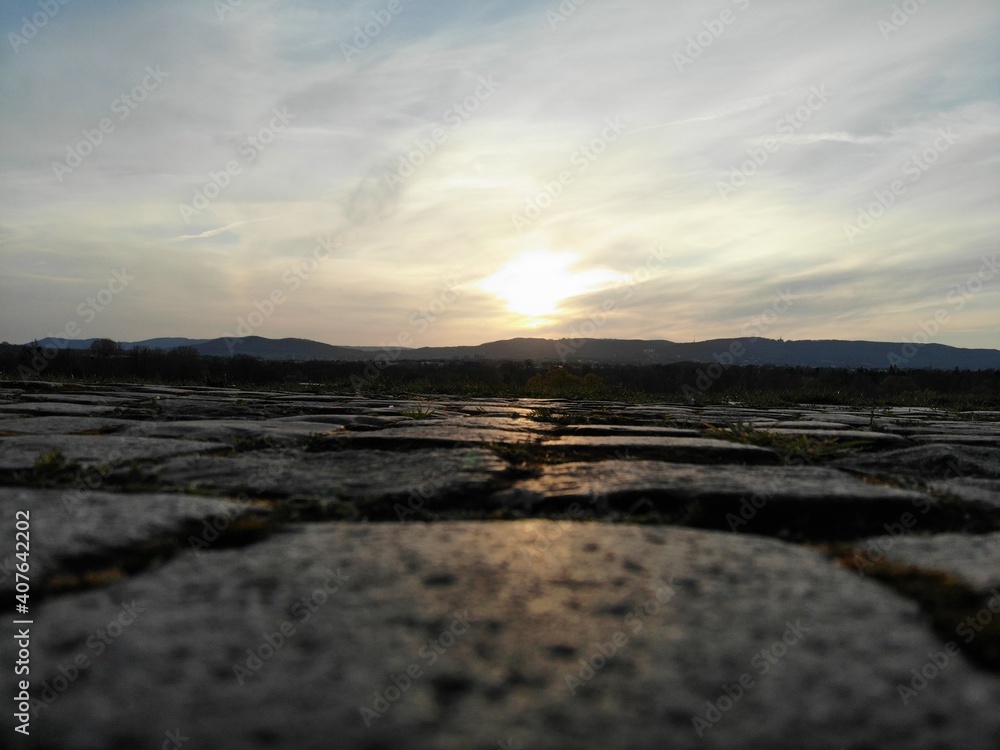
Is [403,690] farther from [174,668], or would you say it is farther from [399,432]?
[399,432]

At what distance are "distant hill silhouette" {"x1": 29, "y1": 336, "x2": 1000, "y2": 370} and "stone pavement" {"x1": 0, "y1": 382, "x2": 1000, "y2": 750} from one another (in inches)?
3064

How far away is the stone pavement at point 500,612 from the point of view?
631 mm

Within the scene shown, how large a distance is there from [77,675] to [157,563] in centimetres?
37

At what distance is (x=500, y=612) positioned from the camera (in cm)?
85

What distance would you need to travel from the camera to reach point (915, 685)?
0.70 metres

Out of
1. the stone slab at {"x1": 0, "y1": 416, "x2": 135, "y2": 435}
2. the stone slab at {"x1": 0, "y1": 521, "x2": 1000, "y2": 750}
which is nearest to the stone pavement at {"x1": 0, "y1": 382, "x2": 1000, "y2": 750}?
the stone slab at {"x1": 0, "y1": 521, "x2": 1000, "y2": 750}

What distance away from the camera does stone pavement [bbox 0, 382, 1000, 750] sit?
0.63m

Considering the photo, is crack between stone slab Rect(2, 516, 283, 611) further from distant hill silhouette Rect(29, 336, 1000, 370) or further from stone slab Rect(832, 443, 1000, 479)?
distant hill silhouette Rect(29, 336, 1000, 370)

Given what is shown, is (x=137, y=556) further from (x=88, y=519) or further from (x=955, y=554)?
(x=955, y=554)

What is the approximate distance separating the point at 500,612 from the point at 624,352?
132 metres

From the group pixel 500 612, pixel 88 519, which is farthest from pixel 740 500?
pixel 88 519

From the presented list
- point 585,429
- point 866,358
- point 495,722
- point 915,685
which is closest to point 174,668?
point 495,722

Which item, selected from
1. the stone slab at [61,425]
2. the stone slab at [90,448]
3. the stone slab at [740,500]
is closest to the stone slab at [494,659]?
the stone slab at [740,500]

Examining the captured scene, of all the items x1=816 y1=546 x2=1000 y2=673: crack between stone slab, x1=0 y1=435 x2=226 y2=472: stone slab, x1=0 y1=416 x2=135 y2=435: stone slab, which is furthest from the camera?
x1=0 y1=416 x2=135 y2=435: stone slab
